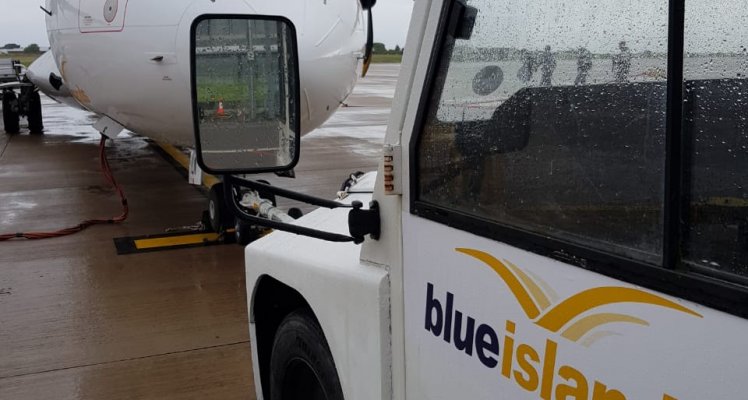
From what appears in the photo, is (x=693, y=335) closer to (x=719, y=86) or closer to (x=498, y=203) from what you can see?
(x=719, y=86)

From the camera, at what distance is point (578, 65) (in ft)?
5.12

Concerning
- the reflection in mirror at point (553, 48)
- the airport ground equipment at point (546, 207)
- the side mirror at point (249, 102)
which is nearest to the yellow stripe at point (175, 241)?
the side mirror at point (249, 102)

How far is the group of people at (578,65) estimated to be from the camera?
57.6 inches

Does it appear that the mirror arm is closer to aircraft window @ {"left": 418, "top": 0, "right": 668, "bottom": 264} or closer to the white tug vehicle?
the white tug vehicle

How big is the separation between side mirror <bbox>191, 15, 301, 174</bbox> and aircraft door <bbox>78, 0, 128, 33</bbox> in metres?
5.12

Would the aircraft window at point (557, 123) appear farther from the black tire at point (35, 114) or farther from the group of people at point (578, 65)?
the black tire at point (35, 114)

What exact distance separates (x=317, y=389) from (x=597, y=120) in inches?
65.3

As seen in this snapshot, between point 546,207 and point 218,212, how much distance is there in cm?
619

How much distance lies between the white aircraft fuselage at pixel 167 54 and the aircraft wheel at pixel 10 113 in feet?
33.8

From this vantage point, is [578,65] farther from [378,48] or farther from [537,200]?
[378,48]

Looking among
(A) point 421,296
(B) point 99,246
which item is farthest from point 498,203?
(B) point 99,246

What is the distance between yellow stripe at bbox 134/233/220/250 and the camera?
7660mm

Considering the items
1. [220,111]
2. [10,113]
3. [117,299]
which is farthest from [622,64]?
[10,113]

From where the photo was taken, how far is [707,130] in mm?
1353
